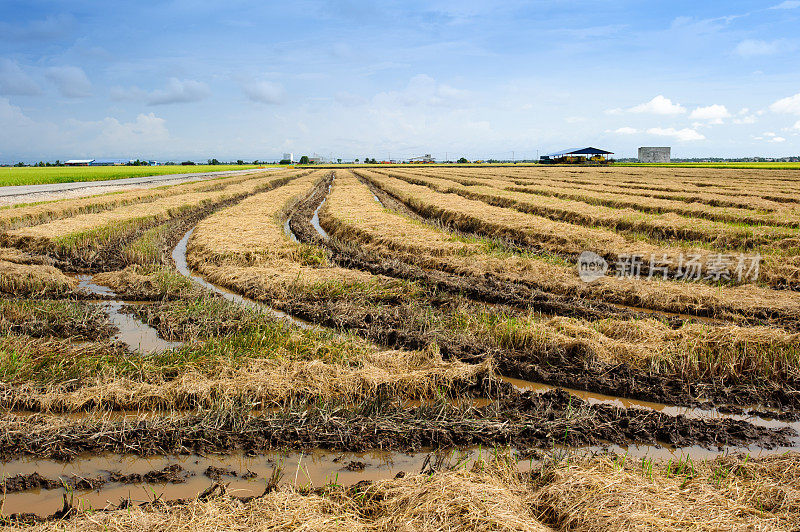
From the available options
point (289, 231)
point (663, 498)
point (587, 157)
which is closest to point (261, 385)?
point (663, 498)

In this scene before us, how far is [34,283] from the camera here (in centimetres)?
838

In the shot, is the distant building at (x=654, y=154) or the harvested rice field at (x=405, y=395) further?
the distant building at (x=654, y=154)

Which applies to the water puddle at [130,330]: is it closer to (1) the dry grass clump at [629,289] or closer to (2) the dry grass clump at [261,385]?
(2) the dry grass clump at [261,385]

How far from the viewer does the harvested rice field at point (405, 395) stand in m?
2.97

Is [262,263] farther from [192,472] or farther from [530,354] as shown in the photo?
[192,472]

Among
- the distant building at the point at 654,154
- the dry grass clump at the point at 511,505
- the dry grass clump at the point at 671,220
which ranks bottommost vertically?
the dry grass clump at the point at 511,505

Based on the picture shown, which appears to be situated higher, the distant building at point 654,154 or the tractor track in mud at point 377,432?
the distant building at point 654,154

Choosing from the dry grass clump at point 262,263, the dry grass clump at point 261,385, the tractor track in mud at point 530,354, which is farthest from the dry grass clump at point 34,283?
the dry grass clump at point 261,385

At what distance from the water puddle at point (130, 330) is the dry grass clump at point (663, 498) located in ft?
15.0

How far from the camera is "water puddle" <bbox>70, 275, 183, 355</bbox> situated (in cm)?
596

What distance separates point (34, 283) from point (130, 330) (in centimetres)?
338

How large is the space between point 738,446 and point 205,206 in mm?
23087

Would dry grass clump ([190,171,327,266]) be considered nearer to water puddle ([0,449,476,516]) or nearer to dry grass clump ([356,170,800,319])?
dry grass clump ([356,170,800,319])

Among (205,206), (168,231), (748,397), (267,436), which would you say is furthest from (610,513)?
(205,206)
